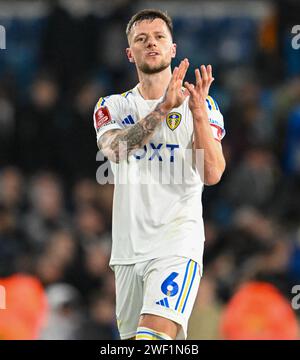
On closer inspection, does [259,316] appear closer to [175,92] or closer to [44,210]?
[44,210]

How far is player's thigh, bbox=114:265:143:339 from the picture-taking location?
711 cm

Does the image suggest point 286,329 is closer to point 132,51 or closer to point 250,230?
point 250,230

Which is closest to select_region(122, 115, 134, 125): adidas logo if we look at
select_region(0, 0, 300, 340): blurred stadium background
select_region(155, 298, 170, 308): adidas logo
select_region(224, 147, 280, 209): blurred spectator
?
select_region(155, 298, 170, 308): adidas logo

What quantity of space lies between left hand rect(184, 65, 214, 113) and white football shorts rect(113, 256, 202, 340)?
970 mm

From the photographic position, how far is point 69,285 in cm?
1174

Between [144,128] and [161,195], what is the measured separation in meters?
0.49

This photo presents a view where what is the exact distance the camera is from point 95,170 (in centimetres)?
1301

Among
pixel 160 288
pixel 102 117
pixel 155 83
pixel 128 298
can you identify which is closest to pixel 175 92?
pixel 155 83

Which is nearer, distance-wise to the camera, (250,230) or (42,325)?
(42,325)

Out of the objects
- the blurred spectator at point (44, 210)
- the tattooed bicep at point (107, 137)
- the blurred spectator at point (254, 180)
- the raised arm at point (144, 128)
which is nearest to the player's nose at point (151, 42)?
the raised arm at point (144, 128)

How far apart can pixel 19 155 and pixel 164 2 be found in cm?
427

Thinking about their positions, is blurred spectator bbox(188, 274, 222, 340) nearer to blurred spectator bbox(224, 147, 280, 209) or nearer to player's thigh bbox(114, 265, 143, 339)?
blurred spectator bbox(224, 147, 280, 209)
